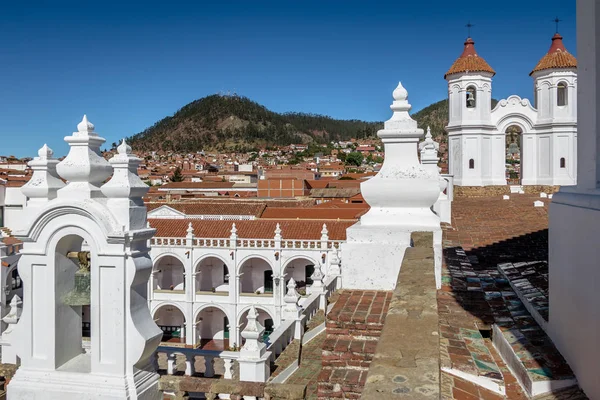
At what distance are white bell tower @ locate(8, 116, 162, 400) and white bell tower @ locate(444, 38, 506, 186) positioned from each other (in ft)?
84.4

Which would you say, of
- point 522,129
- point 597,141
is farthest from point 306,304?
point 522,129

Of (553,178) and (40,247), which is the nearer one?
(40,247)

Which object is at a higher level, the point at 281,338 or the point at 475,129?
the point at 475,129

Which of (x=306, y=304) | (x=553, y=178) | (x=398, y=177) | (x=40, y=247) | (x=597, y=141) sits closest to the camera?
(x=597, y=141)

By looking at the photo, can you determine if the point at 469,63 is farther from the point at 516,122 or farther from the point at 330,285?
the point at 330,285

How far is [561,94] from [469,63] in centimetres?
512

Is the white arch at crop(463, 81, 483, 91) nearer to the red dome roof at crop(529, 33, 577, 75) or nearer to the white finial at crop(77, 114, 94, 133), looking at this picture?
the red dome roof at crop(529, 33, 577, 75)

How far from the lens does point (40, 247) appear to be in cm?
370

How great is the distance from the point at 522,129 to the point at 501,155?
2.05m

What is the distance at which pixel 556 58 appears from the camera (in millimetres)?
26688

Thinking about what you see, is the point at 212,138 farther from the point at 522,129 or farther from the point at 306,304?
the point at 306,304

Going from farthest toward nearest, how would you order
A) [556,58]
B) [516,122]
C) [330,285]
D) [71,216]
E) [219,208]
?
[219,208] < [516,122] < [556,58] < [330,285] < [71,216]

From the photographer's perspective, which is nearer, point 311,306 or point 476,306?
point 476,306

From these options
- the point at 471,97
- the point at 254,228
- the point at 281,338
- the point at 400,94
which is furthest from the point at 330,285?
the point at 471,97
